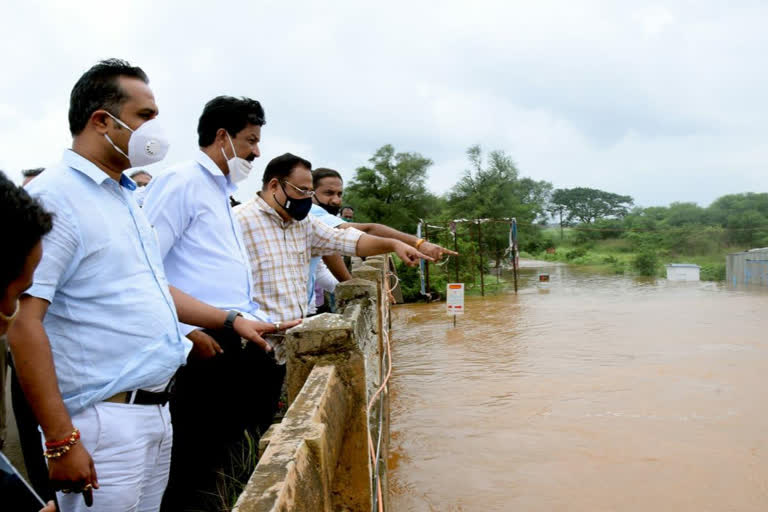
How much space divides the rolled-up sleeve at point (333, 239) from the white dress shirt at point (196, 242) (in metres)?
0.85

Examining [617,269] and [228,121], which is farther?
[617,269]

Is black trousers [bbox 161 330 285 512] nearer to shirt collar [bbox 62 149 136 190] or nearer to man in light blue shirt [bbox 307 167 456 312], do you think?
shirt collar [bbox 62 149 136 190]

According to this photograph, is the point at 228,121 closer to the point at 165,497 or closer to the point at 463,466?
the point at 165,497

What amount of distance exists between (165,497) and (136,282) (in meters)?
1.40

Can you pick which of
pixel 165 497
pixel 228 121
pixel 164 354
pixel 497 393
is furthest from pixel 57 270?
pixel 497 393

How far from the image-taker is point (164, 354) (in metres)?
1.77

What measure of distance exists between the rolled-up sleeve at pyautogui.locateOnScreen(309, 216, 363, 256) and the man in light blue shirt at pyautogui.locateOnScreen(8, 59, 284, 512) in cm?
146

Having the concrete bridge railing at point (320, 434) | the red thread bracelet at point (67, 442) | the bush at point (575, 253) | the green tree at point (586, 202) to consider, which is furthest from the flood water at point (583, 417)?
the green tree at point (586, 202)

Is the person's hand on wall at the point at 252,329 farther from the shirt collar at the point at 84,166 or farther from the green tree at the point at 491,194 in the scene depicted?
the green tree at the point at 491,194

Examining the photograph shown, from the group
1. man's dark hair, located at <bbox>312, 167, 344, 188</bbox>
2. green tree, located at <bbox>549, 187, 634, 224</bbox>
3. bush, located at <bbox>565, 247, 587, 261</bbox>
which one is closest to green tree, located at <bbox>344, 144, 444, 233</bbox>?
bush, located at <bbox>565, 247, 587, 261</bbox>

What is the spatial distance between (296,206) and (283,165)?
260 mm

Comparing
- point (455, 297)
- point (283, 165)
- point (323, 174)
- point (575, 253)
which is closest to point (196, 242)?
point (283, 165)

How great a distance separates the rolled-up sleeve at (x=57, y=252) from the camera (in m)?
1.49

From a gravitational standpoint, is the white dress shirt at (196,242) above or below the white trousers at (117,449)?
above
